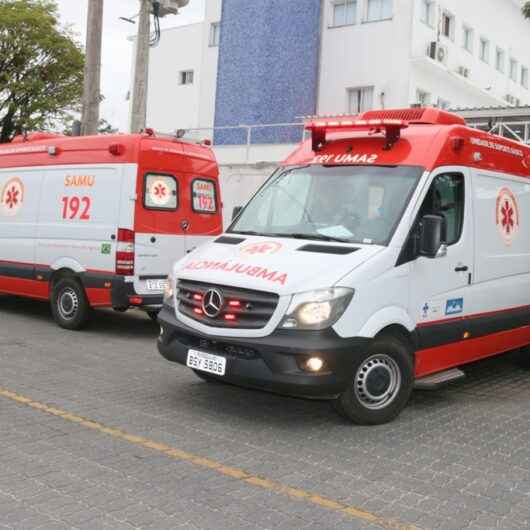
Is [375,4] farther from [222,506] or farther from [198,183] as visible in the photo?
[222,506]

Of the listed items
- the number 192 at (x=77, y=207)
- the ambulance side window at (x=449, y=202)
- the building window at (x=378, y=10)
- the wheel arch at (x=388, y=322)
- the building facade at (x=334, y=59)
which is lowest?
the wheel arch at (x=388, y=322)

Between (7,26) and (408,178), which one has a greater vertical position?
(7,26)

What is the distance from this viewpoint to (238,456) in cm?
491

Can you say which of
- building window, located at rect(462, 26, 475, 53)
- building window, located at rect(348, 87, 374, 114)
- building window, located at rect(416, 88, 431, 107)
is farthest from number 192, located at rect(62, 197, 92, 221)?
building window, located at rect(462, 26, 475, 53)

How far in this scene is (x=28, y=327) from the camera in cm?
1009

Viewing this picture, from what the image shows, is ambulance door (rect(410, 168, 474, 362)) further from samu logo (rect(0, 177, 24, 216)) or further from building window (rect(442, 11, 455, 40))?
building window (rect(442, 11, 455, 40))

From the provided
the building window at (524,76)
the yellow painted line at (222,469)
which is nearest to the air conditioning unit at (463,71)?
the building window at (524,76)

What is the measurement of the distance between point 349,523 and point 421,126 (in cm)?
390

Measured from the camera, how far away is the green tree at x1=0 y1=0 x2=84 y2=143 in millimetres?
32781

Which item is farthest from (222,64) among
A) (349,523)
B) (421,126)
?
(349,523)

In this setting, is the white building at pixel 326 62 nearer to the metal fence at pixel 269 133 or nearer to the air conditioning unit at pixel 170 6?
the metal fence at pixel 269 133

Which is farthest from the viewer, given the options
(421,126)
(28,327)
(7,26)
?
(7,26)

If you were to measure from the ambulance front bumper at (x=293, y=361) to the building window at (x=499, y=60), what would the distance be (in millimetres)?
26291

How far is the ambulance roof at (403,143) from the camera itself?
20.7 ft
